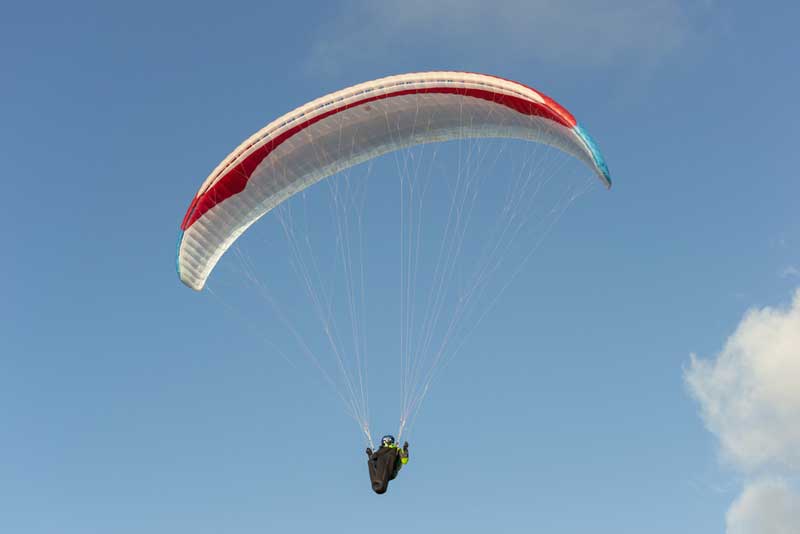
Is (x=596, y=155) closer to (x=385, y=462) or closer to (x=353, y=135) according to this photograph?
(x=353, y=135)

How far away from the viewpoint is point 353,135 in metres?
25.3

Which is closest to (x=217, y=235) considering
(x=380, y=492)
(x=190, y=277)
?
(x=190, y=277)

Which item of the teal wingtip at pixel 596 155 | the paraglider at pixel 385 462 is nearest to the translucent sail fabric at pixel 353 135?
the teal wingtip at pixel 596 155

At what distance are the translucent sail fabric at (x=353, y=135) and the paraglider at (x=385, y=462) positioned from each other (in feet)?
21.6

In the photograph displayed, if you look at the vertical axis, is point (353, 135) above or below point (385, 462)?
→ above

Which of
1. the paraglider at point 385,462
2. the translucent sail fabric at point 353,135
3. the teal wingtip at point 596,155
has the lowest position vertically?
the paraglider at point 385,462

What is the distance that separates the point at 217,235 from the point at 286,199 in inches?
73.6

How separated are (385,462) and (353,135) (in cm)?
753

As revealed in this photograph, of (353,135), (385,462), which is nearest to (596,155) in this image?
(353,135)

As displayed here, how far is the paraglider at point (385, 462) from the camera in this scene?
23344mm

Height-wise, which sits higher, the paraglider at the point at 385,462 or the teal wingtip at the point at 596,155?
the teal wingtip at the point at 596,155

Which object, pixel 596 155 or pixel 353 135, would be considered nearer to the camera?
pixel 596 155

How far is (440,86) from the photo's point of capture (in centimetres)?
2384

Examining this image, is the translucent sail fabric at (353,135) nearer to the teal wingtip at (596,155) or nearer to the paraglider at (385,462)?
Result: the teal wingtip at (596,155)
